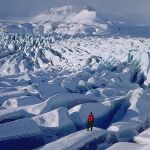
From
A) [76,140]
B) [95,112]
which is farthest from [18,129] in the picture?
[95,112]

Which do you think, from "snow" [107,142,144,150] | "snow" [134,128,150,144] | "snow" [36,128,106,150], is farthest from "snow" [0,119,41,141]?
"snow" [134,128,150,144]

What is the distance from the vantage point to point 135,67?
3019 cm

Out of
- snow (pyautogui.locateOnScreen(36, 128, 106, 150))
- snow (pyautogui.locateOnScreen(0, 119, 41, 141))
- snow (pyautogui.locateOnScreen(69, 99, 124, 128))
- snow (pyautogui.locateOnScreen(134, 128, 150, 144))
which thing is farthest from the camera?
snow (pyautogui.locateOnScreen(69, 99, 124, 128))

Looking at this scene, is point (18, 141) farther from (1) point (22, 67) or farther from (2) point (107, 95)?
(1) point (22, 67)

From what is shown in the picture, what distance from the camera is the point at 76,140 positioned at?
1434 centimetres

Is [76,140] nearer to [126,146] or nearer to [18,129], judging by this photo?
[126,146]

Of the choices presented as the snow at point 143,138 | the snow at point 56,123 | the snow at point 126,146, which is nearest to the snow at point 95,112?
the snow at point 56,123

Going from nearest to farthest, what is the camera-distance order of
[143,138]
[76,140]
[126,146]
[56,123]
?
1. [126,146]
2. [76,140]
3. [143,138]
4. [56,123]

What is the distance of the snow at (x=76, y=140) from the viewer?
45.3ft

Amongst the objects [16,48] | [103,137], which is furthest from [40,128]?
[16,48]

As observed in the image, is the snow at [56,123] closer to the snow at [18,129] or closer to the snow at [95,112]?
the snow at [18,129]

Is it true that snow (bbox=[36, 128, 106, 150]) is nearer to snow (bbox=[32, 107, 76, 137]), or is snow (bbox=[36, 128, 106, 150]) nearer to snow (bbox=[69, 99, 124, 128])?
snow (bbox=[32, 107, 76, 137])

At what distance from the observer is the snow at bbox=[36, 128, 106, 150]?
45.3ft

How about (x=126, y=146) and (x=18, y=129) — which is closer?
(x=126, y=146)
